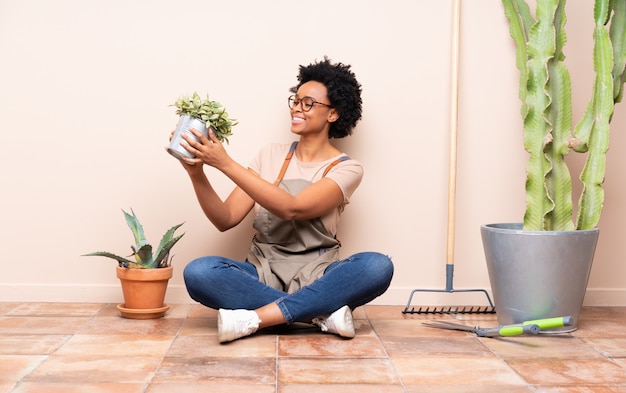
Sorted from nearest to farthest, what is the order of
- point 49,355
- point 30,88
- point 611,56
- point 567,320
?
point 49,355
point 567,320
point 611,56
point 30,88

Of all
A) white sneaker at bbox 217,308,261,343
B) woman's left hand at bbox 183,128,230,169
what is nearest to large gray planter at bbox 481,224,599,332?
white sneaker at bbox 217,308,261,343

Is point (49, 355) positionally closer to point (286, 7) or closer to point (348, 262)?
point (348, 262)

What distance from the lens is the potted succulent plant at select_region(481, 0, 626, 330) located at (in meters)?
2.47

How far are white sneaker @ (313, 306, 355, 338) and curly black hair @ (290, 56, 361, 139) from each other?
2.30 feet

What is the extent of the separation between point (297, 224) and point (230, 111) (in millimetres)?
560

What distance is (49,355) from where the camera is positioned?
207 cm

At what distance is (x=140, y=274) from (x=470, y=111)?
1.37 m

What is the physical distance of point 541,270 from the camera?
2.46m

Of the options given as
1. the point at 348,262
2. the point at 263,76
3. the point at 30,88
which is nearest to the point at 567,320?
the point at 348,262

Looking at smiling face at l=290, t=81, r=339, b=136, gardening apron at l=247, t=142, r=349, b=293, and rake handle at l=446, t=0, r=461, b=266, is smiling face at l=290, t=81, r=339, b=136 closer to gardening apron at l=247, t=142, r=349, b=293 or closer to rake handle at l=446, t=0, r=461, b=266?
gardening apron at l=247, t=142, r=349, b=293

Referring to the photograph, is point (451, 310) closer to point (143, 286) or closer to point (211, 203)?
point (211, 203)

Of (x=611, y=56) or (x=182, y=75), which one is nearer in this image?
(x=611, y=56)

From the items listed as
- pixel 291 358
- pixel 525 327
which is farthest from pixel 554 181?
pixel 291 358

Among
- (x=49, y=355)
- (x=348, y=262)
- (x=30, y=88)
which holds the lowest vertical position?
(x=49, y=355)
